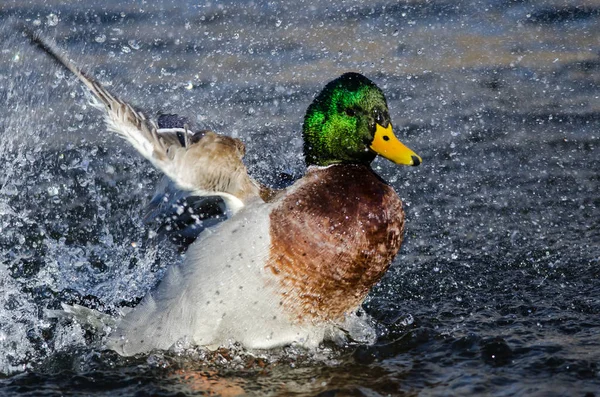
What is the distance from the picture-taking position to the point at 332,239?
4062 millimetres

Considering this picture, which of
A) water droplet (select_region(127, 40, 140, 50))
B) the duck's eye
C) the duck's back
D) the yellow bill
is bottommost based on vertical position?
the duck's back

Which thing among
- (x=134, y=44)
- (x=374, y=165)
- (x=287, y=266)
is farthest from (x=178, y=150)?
(x=134, y=44)

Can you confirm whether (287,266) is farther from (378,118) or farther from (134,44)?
(134,44)

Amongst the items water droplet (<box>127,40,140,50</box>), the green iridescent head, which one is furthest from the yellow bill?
water droplet (<box>127,40,140,50</box>)

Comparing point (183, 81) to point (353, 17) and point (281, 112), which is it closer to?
point (281, 112)

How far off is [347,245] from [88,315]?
4.57 feet

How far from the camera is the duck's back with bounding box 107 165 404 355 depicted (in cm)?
404

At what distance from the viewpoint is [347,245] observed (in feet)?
13.4

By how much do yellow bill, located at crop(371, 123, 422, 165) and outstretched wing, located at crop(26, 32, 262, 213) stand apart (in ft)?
2.00

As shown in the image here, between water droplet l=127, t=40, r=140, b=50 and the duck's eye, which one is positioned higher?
water droplet l=127, t=40, r=140, b=50

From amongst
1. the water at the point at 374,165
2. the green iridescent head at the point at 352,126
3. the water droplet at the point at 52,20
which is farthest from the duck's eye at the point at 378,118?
the water droplet at the point at 52,20

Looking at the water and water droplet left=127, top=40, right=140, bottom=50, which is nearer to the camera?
the water

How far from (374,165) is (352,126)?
2.53 metres

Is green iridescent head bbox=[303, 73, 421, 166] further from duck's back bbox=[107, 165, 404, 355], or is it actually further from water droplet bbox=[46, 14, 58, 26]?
water droplet bbox=[46, 14, 58, 26]
